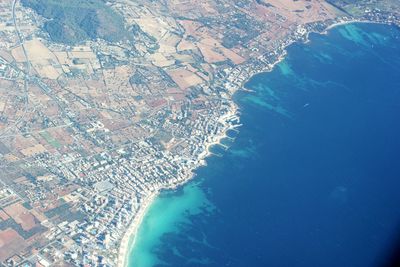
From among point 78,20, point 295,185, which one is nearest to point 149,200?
point 295,185

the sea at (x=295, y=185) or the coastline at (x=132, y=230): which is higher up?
the sea at (x=295, y=185)

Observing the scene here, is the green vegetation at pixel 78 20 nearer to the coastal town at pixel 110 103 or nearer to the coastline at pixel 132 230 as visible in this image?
the coastal town at pixel 110 103

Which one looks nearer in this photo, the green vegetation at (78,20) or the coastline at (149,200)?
the coastline at (149,200)

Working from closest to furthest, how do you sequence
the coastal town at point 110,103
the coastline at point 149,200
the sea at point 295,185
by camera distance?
the coastline at point 149,200, the coastal town at point 110,103, the sea at point 295,185

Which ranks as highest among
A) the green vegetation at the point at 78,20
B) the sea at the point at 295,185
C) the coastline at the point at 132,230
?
the green vegetation at the point at 78,20

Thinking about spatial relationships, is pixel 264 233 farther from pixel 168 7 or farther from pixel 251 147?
pixel 168 7

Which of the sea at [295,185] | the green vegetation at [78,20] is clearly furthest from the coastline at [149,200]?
the green vegetation at [78,20]

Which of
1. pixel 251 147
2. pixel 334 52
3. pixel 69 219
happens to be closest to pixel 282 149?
pixel 251 147
